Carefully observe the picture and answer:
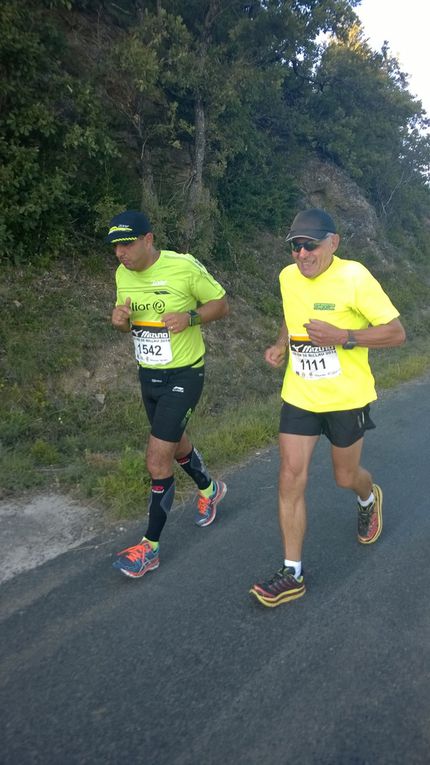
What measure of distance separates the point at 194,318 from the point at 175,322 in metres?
0.21

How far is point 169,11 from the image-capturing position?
10742 millimetres

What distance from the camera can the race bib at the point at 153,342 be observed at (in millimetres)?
4105

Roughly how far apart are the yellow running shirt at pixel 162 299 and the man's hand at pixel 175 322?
0.08 m

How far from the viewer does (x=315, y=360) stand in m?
3.74

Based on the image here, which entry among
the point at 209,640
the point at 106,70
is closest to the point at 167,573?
the point at 209,640

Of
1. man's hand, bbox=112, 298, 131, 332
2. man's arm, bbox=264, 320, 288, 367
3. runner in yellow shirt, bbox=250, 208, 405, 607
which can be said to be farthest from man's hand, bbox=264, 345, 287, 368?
man's hand, bbox=112, 298, 131, 332

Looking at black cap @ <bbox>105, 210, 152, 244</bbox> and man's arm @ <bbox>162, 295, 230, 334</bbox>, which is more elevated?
black cap @ <bbox>105, 210, 152, 244</bbox>

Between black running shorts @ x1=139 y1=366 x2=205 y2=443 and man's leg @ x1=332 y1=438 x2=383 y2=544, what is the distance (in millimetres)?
979

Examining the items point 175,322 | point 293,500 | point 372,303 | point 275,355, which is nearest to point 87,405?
point 175,322

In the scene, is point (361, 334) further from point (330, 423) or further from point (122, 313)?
point (122, 313)

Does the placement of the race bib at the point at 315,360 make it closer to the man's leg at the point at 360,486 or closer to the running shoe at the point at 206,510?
the man's leg at the point at 360,486

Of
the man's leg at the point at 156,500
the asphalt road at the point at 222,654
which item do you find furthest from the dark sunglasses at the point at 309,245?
the asphalt road at the point at 222,654

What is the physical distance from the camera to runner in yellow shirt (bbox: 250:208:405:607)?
11.6 ft

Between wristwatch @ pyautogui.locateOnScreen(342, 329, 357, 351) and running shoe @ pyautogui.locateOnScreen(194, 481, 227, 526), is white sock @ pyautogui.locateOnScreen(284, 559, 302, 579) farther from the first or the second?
wristwatch @ pyautogui.locateOnScreen(342, 329, 357, 351)
